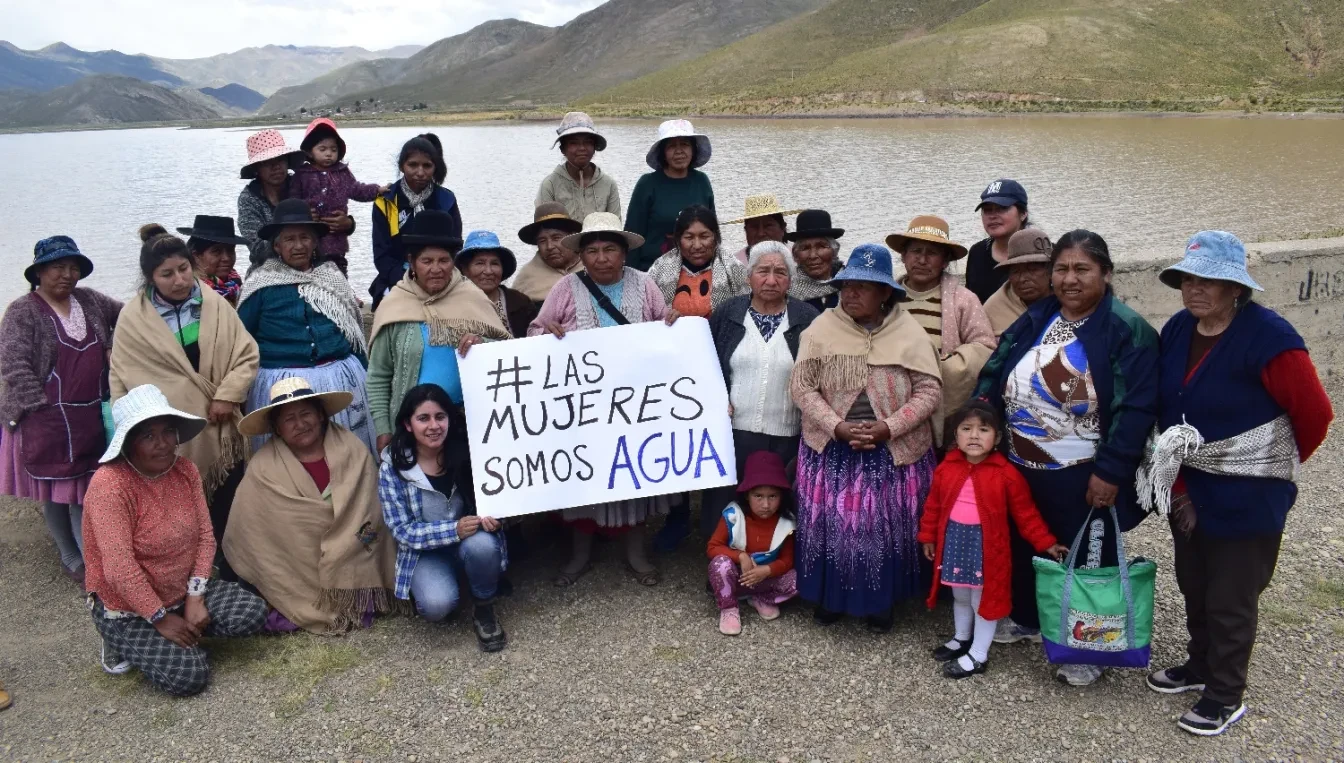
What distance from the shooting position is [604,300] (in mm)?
4746

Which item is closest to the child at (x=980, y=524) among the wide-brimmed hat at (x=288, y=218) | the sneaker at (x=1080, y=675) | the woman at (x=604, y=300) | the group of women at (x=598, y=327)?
the group of women at (x=598, y=327)

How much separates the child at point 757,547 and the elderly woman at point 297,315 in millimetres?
2224

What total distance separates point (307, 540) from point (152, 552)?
2.33 ft

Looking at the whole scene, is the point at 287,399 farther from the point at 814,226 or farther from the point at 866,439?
the point at 814,226

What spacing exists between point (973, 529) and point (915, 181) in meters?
24.4

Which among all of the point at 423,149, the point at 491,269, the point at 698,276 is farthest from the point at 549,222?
the point at 698,276

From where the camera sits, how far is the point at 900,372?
409cm

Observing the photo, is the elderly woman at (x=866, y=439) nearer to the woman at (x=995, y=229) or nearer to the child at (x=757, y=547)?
the child at (x=757, y=547)

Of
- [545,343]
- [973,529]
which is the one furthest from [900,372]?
[545,343]

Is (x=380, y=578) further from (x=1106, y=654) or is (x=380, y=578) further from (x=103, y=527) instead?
(x=1106, y=654)

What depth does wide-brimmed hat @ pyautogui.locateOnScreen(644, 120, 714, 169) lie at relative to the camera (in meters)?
5.68

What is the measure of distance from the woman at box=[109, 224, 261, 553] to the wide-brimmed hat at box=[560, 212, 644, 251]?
1.83 metres

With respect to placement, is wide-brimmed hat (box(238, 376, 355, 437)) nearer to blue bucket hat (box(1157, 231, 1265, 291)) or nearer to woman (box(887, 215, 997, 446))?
woman (box(887, 215, 997, 446))

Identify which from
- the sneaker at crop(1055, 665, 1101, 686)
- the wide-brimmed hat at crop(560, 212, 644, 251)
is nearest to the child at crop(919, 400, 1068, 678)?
the sneaker at crop(1055, 665, 1101, 686)
